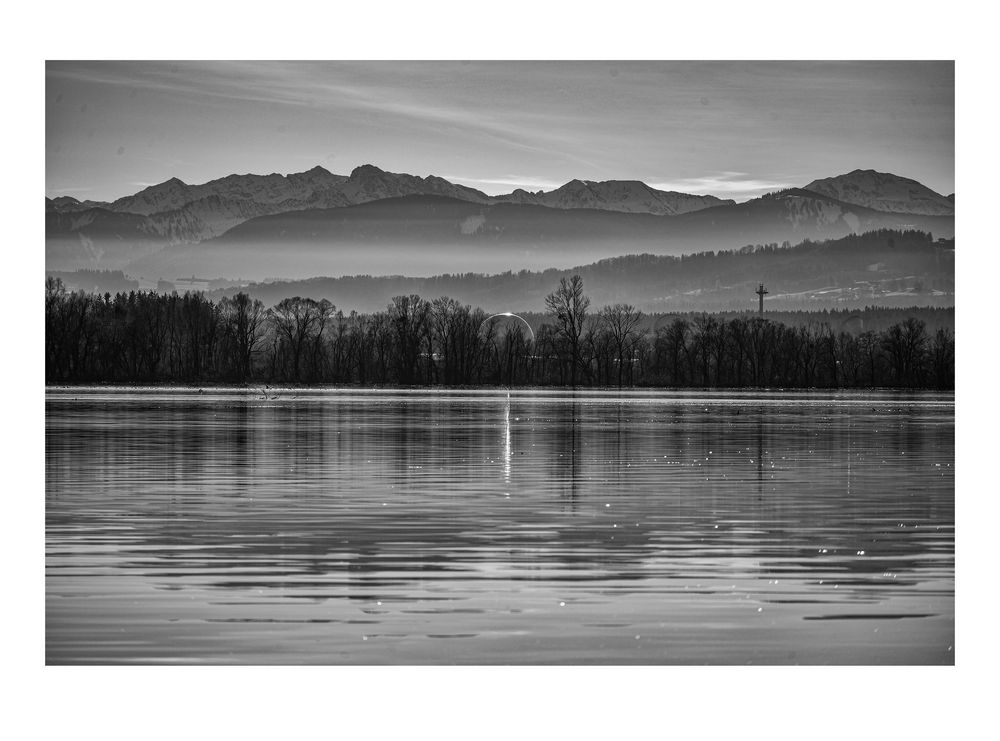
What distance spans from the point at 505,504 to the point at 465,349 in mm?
164680

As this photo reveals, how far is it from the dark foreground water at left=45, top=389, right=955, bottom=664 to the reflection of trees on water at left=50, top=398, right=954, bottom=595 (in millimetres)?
82

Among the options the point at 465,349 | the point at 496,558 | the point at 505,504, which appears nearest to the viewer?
the point at 496,558

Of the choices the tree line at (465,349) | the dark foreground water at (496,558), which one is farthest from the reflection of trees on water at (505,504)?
the tree line at (465,349)

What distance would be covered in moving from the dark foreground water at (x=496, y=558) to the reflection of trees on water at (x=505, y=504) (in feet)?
0.27

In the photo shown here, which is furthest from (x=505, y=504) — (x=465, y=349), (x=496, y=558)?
(x=465, y=349)

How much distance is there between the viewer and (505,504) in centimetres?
2345

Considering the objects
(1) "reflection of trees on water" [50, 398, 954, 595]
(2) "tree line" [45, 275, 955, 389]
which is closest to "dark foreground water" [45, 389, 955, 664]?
(1) "reflection of trees on water" [50, 398, 954, 595]

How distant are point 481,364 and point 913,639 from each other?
177775 mm

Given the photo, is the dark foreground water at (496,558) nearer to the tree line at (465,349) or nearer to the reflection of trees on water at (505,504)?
the reflection of trees on water at (505,504)

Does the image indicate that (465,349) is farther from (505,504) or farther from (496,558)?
(496,558)

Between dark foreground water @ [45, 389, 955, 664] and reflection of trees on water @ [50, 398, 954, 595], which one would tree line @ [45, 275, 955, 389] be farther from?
dark foreground water @ [45, 389, 955, 664]

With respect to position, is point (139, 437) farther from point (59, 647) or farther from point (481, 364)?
point (481, 364)

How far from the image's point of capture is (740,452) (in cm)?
3750
